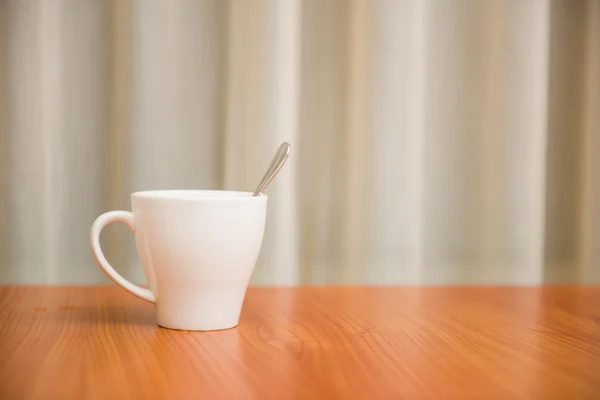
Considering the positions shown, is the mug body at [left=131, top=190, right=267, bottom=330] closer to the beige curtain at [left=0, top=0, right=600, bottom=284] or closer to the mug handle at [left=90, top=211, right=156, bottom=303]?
the mug handle at [left=90, top=211, right=156, bottom=303]

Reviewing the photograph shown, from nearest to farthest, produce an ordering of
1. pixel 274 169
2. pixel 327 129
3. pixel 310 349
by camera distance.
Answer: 1. pixel 310 349
2. pixel 274 169
3. pixel 327 129

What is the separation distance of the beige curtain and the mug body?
0.54m

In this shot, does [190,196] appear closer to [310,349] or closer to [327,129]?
[310,349]

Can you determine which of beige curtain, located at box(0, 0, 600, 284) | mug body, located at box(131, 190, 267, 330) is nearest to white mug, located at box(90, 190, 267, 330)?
mug body, located at box(131, 190, 267, 330)

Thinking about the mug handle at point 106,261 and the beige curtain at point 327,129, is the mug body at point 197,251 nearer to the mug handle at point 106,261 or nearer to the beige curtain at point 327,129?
the mug handle at point 106,261

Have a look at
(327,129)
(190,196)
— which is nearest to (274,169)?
(190,196)

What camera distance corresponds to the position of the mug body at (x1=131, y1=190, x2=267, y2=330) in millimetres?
565

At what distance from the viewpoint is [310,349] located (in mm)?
546

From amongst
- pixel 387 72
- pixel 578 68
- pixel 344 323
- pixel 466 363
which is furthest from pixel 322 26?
pixel 466 363

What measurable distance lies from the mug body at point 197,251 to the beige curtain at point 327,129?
1.77 ft

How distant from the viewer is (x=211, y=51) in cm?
114

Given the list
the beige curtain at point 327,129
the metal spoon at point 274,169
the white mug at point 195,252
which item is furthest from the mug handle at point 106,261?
the beige curtain at point 327,129

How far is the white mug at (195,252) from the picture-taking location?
0.57 metres

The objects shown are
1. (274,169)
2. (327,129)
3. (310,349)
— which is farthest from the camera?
(327,129)
